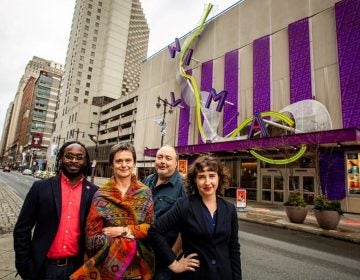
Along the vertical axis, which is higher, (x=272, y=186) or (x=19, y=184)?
(x=272, y=186)

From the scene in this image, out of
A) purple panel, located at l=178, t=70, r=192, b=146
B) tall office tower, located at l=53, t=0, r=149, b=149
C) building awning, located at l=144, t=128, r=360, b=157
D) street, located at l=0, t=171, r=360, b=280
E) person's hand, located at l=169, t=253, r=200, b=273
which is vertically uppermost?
tall office tower, located at l=53, t=0, r=149, b=149

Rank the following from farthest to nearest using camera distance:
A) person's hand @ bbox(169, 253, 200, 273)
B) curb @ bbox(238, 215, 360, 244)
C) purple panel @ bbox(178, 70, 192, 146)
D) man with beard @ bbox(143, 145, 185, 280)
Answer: purple panel @ bbox(178, 70, 192, 146) → curb @ bbox(238, 215, 360, 244) → man with beard @ bbox(143, 145, 185, 280) → person's hand @ bbox(169, 253, 200, 273)

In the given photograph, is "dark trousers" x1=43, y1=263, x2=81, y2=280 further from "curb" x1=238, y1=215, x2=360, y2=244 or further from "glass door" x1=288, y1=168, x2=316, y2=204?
"glass door" x1=288, y1=168, x2=316, y2=204

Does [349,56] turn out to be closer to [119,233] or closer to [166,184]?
[166,184]

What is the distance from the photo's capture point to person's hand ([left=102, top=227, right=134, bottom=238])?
90.9 inches

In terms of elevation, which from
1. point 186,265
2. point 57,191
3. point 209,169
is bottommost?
point 186,265

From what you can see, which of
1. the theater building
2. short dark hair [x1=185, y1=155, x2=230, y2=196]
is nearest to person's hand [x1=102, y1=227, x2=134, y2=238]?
short dark hair [x1=185, y1=155, x2=230, y2=196]

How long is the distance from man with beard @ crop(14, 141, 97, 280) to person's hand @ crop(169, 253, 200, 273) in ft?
3.09

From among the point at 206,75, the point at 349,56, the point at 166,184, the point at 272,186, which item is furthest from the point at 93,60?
the point at 166,184

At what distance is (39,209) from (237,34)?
28.7 m

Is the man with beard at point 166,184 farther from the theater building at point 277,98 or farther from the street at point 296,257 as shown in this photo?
the theater building at point 277,98

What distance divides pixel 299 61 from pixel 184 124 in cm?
1430

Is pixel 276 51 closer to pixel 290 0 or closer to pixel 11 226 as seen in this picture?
pixel 290 0

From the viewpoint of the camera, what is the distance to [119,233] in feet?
7.57
